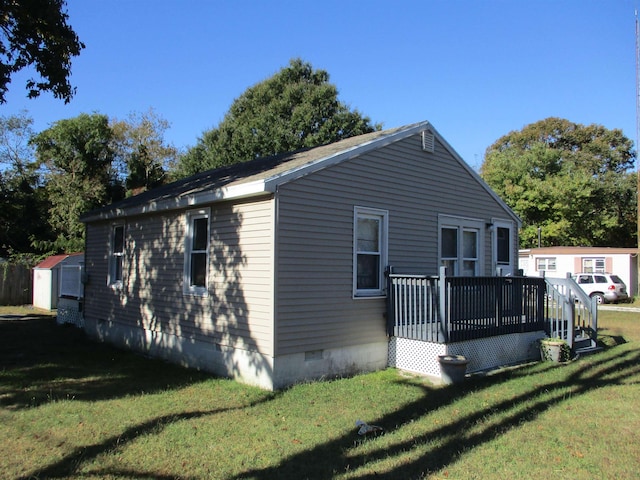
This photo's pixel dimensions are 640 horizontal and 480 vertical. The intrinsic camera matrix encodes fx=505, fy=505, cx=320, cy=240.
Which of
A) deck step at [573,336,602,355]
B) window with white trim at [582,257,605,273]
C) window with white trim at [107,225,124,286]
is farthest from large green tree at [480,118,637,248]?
window with white trim at [107,225,124,286]

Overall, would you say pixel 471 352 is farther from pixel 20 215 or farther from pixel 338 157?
pixel 20 215

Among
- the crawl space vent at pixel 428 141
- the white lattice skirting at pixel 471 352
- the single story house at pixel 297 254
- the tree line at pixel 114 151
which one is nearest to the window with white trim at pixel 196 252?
the single story house at pixel 297 254

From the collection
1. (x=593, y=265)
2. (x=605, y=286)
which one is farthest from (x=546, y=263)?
(x=605, y=286)

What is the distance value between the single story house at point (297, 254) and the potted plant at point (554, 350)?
82.5 inches

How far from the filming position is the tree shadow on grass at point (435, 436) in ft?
14.8

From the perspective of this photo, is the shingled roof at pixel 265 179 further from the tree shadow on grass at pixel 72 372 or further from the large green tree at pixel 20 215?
the large green tree at pixel 20 215

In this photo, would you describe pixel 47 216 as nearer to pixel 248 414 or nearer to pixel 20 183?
pixel 20 183

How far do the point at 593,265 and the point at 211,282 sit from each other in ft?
85.4

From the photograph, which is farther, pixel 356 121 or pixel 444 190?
pixel 356 121

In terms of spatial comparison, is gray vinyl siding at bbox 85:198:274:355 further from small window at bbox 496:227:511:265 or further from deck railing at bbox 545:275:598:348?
small window at bbox 496:227:511:265

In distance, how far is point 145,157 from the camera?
35469 millimetres

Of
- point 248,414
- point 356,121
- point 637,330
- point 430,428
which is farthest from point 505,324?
point 356,121

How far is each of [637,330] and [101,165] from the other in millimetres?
30603

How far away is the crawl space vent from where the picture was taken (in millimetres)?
10008
